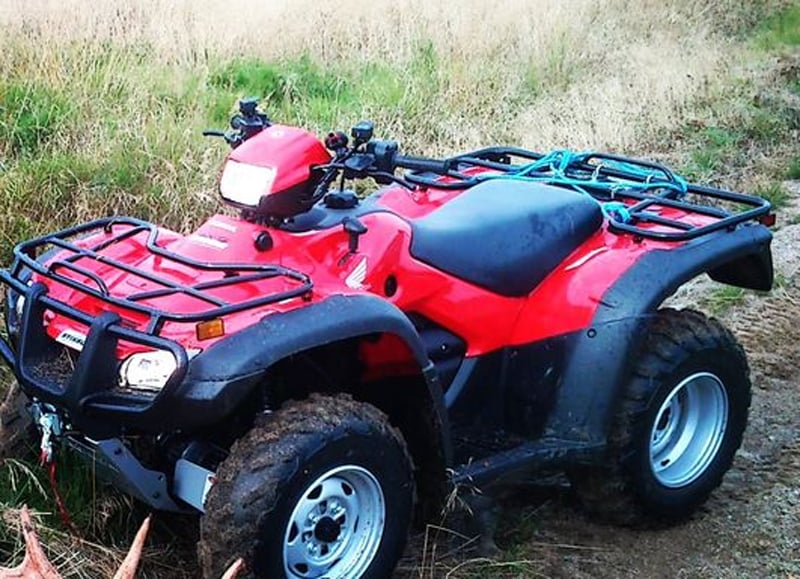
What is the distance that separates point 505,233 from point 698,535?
4.26 ft

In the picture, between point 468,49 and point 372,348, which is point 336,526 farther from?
point 468,49

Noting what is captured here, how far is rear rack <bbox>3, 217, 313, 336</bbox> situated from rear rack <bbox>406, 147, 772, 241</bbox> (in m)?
1.11

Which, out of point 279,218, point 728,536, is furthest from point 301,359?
point 728,536

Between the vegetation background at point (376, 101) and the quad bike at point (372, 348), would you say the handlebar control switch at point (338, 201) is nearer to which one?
the quad bike at point (372, 348)

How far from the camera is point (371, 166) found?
12.8ft

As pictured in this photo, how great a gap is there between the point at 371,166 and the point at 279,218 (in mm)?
329

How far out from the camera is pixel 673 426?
4.54 meters

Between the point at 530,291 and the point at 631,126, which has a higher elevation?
the point at 530,291

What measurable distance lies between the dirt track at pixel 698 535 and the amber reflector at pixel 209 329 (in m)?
1.17

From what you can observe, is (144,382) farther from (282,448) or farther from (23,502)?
(23,502)

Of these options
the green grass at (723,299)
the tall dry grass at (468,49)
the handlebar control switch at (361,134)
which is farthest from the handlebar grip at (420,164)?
the tall dry grass at (468,49)

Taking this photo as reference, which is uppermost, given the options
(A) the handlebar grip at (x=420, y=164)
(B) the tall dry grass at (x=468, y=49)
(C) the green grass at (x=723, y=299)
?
(A) the handlebar grip at (x=420, y=164)

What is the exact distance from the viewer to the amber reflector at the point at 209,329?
330 cm

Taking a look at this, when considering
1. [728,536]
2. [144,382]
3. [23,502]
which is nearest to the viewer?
[144,382]
